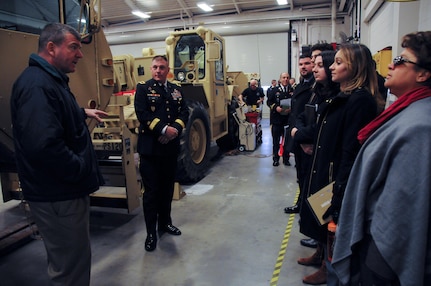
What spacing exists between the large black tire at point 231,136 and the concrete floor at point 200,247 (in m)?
2.82

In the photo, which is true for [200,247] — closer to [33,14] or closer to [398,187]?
[398,187]

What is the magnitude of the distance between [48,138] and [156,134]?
148 centimetres

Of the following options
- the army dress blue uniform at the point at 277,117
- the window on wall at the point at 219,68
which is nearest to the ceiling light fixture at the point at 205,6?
the window on wall at the point at 219,68

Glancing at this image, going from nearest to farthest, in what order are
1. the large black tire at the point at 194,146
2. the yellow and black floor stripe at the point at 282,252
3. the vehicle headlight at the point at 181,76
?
1. the yellow and black floor stripe at the point at 282,252
2. the large black tire at the point at 194,146
3. the vehicle headlight at the point at 181,76

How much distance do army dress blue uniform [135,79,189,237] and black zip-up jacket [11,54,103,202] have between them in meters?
1.19

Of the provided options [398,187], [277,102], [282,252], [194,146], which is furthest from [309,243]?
[277,102]

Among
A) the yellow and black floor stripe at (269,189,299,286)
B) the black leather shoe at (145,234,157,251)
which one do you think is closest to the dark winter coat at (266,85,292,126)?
the yellow and black floor stripe at (269,189,299,286)

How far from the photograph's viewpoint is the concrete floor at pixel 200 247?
2.72m

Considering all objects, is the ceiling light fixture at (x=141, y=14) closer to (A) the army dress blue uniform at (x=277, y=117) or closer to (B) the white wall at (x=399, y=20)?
(A) the army dress blue uniform at (x=277, y=117)

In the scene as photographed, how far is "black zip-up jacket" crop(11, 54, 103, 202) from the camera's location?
1.68 meters

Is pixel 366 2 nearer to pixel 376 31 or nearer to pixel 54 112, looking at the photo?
pixel 376 31

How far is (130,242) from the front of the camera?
3.34m

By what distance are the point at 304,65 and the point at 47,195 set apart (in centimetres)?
277

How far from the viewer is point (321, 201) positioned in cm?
194
